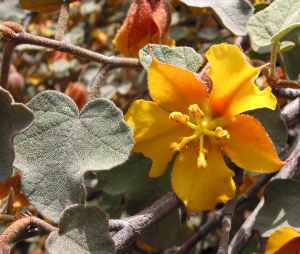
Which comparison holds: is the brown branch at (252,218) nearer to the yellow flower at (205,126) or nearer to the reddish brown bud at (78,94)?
the yellow flower at (205,126)

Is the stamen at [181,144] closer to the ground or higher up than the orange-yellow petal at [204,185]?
higher up

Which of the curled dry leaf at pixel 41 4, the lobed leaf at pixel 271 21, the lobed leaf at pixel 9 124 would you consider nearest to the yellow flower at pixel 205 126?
the lobed leaf at pixel 271 21

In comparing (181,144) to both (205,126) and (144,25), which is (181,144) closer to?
(205,126)

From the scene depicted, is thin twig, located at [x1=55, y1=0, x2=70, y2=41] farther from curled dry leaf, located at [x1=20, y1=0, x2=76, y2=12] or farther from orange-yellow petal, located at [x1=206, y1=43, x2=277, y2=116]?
orange-yellow petal, located at [x1=206, y1=43, x2=277, y2=116]

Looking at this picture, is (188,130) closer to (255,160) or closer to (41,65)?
(255,160)

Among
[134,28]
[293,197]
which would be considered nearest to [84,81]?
[134,28]

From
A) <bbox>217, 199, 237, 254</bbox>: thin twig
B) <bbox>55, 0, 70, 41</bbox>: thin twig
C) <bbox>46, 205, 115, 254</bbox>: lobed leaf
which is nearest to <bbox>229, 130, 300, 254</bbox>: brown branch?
<bbox>217, 199, 237, 254</bbox>: thin twig

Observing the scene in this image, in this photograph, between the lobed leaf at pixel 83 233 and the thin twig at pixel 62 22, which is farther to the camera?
the thin twig at pixel 62 22
